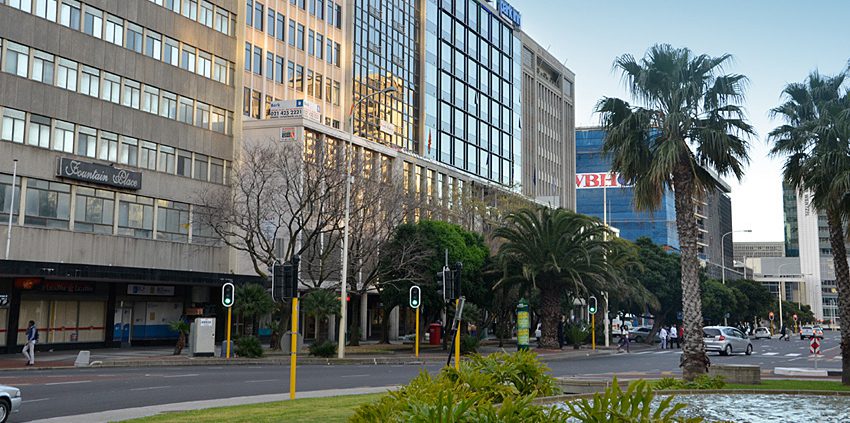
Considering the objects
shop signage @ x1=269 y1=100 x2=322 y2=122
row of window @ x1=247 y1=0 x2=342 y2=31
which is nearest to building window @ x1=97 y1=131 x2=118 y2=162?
shop signage @ x1=269 y1=100 x2=322 y2=122

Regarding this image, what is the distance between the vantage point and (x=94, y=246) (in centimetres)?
4459

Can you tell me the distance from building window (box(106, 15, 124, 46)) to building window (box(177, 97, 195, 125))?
529 cm

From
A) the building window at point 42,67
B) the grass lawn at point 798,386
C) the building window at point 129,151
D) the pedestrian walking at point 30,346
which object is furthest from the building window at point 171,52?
the grass lawn at point 798,386

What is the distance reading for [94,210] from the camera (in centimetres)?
4491

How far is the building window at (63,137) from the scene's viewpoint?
140ft

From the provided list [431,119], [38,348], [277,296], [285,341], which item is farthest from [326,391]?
[431,119]

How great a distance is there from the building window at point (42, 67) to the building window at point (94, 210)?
5708 mm

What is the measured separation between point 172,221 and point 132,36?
10.7 meters

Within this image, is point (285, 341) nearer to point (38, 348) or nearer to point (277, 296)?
point (38, 348)

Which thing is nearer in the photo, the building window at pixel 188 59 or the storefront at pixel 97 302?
the storefront at pixel 97 302

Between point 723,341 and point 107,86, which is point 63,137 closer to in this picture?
point 107,86

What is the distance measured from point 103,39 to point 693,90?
3211 centimetres

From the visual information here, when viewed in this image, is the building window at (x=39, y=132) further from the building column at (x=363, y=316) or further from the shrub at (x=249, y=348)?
the building column at (x=363, y=316)

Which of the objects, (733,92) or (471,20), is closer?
(733,92)
